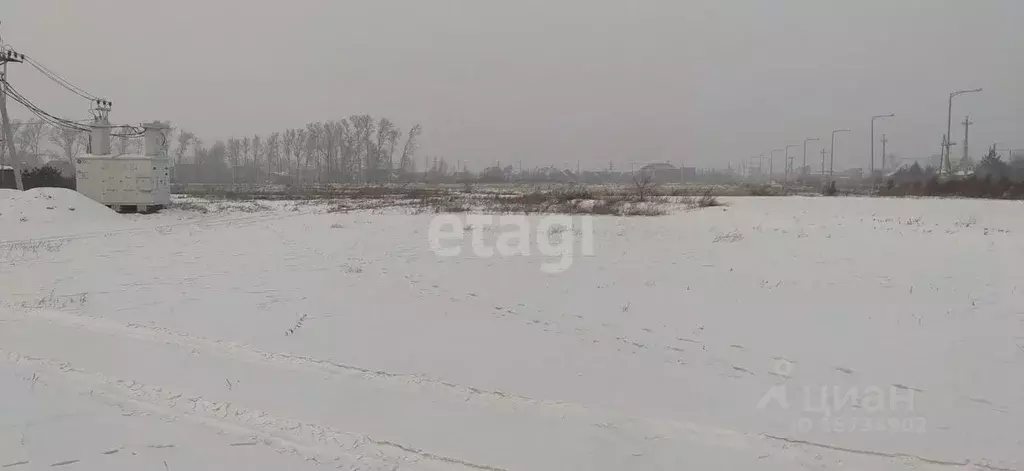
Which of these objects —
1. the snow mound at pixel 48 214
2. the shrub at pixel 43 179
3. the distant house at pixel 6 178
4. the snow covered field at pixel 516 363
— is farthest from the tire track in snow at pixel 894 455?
the distant house at pixel 6 178

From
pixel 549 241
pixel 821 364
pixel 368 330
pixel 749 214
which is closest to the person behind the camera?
pixel 821 364

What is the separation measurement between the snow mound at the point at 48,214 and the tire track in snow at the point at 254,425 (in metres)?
17.2

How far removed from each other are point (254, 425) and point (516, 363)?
251 cm

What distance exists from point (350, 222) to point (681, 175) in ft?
345

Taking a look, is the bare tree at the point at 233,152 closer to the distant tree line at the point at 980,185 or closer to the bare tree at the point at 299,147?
the bare tree at the point at 299,147

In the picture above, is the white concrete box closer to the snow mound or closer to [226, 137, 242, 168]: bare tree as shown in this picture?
the snow mound

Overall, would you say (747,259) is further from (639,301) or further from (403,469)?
(403,469)

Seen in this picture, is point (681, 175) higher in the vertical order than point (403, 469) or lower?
higher

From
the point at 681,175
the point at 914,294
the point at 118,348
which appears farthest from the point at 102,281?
the point at 681,175

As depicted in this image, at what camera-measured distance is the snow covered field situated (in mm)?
3951

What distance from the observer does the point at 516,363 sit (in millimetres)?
5816

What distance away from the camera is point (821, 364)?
19.0 ft

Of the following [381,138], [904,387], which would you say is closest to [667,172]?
[381,138]

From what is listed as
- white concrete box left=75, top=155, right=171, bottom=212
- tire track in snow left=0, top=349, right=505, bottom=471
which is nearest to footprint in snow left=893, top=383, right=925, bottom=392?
tire track in snow left=0, top=349, right=505, bottom=471
